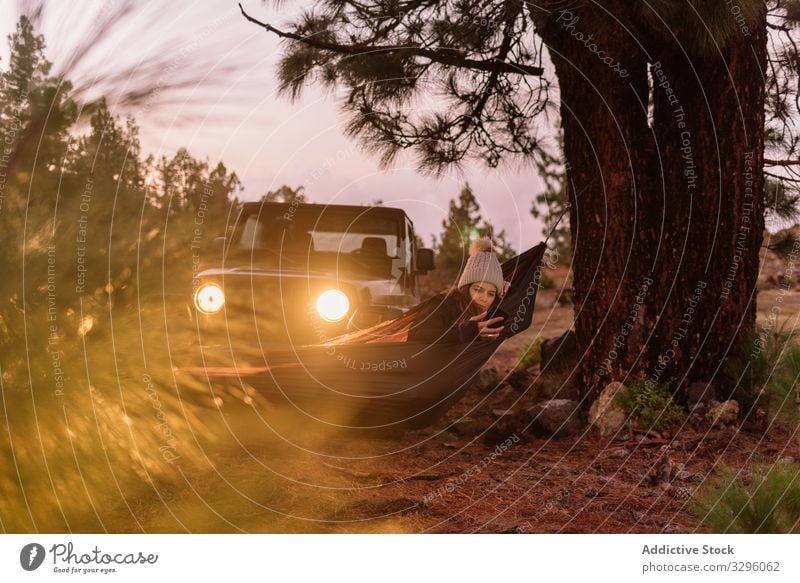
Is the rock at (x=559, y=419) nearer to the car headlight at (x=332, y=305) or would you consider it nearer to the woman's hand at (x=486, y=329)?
the woman's hand at (x=486, y=329)

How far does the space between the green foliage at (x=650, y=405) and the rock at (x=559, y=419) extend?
0.39 m

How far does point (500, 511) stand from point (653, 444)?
63.4 inches

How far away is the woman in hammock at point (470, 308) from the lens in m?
4.82

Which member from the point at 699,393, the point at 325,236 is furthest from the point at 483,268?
the point at 699,393

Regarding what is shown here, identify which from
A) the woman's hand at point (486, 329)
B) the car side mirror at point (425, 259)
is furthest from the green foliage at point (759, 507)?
the car side mirror at point (425, 259)

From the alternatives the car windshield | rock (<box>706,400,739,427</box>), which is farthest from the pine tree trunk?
the car windshield

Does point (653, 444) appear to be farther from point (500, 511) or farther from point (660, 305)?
point (500, 511)

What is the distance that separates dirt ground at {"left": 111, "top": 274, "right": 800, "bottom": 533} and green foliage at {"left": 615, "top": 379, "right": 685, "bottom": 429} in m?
0.12

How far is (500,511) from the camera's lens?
385 cm

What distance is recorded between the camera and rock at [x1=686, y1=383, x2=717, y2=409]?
5273 millimetres

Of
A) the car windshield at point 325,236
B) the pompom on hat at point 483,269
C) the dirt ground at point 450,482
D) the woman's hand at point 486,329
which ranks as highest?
the car windshield at point 325,236

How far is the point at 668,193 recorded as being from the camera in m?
5.38

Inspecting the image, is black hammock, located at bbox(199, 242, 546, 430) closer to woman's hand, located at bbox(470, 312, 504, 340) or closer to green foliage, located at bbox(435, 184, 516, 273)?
woman's hand, located at bbox(470, 312, 504, 340)
